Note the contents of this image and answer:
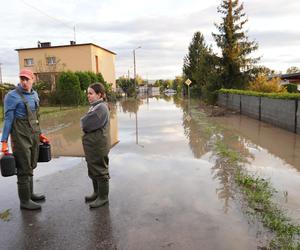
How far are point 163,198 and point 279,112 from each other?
9804mm

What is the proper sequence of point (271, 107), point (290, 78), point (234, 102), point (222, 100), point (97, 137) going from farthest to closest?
1. point (290, 78)
2. point (222, 100)
3. point (234, 102)
4. point (271, 107)
5. point (97, 137)

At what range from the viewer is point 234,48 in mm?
26172

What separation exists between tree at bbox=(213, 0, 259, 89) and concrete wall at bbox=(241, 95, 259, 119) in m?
7.70

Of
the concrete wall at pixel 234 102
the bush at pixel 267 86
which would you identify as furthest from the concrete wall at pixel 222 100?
the bush at pixel 267 86

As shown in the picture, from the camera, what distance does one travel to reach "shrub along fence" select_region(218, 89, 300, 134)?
38.1 ft

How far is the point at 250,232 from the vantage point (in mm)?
3766

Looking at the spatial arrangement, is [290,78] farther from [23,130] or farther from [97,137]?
[23,130]

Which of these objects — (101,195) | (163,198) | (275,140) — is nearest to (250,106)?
(275,140)

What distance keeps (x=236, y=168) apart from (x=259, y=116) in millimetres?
10134

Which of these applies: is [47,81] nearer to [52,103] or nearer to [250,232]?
[52,103]

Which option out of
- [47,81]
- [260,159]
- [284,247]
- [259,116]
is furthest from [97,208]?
[47,81]

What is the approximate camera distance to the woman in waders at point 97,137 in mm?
4496

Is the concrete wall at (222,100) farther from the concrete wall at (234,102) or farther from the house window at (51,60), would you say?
the house window at (51,60)

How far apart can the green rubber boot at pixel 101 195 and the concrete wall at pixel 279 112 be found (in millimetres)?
9120
